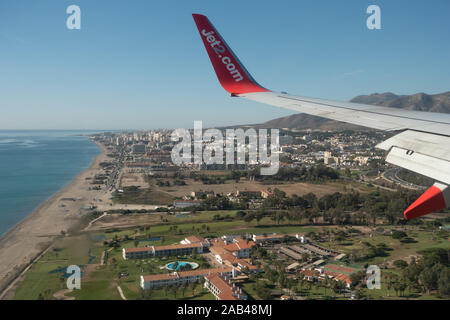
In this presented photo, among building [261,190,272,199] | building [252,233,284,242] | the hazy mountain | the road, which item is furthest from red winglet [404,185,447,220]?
the hazy mountain

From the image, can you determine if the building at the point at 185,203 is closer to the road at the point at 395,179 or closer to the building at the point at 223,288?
the building at the point at 223,288

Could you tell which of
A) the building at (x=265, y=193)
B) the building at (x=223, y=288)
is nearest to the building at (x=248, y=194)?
the building at (x=265, y=193)

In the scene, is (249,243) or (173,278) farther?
(249,243)

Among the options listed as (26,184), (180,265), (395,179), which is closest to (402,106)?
(395,179)

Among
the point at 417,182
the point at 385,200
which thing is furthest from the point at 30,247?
the point at 417,182

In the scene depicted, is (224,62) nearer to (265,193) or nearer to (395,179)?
(265,193)

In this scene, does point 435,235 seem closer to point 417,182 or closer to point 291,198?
Answer: point 291,198
